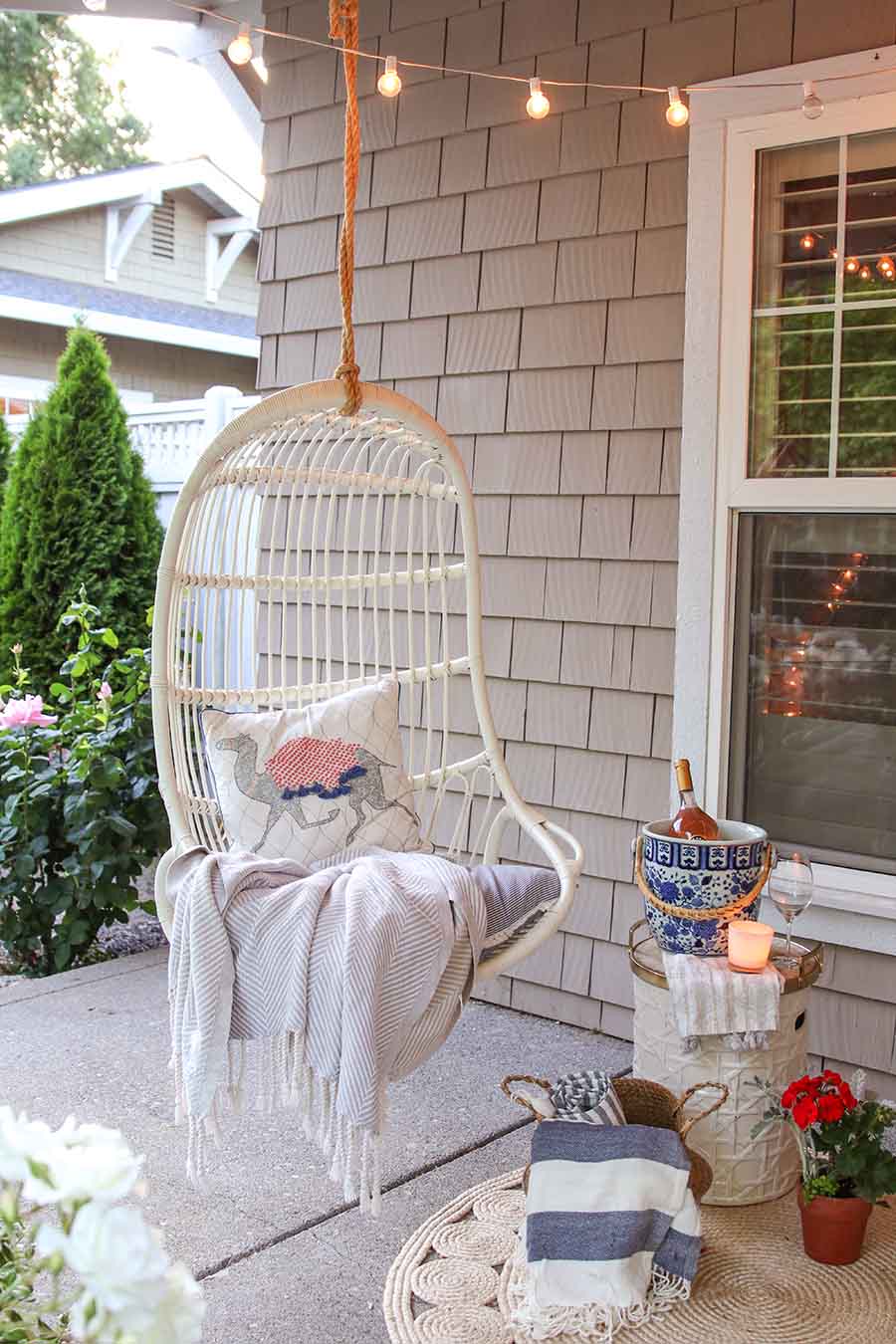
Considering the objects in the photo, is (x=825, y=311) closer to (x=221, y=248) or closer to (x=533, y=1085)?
(x=533, y=1085)

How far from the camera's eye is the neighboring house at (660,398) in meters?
2.76

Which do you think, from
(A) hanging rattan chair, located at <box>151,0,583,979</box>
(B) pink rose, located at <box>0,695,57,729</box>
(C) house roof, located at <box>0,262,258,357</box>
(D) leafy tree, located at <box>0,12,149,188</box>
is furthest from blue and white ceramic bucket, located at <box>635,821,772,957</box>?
(D) leafy tree, located at <box>0,12,149,188</box>

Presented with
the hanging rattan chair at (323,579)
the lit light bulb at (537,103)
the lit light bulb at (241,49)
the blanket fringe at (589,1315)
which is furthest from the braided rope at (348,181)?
the blanket fringe at (589,1315)

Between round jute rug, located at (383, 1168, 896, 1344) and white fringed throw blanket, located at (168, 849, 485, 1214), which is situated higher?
white fringed throw blanket, located at (168, 849, 485, 1214)

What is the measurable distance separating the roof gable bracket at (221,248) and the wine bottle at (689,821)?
27.6 feet

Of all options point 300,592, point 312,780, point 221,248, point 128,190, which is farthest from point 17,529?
point 221,248

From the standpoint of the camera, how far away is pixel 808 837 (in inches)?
112

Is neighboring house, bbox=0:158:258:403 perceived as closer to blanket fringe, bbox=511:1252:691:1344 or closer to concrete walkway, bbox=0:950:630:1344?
concrete walkway, bbox=0:950:630:1344

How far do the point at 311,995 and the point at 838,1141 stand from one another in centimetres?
89

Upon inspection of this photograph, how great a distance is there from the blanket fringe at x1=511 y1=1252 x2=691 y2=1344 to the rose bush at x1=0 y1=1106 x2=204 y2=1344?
123 centimetres

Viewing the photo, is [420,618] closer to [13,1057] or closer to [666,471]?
[666,471]

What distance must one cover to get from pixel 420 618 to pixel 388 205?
1.11 meters

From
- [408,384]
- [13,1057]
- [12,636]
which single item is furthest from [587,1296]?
[12,636]

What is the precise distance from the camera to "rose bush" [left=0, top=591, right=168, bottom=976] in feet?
11.8
